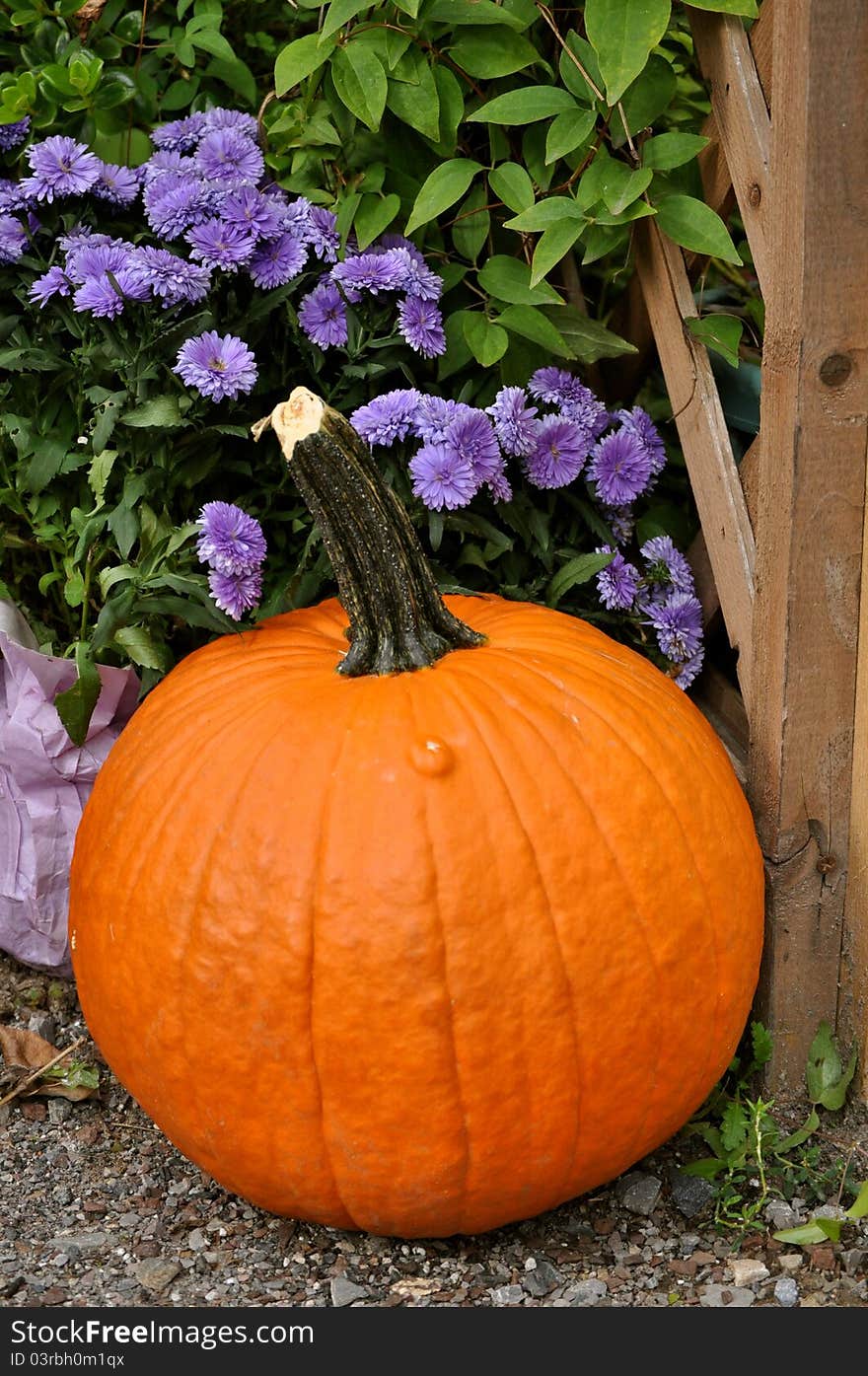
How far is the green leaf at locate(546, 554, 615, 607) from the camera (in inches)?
79.9

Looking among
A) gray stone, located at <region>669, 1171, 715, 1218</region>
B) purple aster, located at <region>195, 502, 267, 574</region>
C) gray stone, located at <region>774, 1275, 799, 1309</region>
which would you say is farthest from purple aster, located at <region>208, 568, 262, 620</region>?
gray stone, located at <region>774, 1275, 799, 1309</region>

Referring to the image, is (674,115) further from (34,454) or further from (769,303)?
(34,454)

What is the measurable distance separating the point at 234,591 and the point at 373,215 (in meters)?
0.61

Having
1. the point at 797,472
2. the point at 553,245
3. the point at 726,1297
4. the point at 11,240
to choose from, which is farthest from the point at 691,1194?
the point at 11,240

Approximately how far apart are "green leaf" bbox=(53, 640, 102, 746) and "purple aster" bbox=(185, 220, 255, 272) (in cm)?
57

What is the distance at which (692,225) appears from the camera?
1.82 meters

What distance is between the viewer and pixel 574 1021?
4.97 feet

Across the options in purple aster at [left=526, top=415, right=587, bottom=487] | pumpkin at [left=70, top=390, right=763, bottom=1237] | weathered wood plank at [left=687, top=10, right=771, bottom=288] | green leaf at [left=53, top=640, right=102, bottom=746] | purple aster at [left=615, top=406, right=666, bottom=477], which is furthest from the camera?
purple aster at [left=615, top=406, right=666, bottom=477]

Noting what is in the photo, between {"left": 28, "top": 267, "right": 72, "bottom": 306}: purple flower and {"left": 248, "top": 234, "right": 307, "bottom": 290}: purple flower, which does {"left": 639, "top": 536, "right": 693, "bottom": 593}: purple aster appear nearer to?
{"left": 248, "top": 234, "right": 307, "bottom": 290}: purple flower

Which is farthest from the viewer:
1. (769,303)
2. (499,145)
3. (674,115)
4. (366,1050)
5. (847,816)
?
(674,115)

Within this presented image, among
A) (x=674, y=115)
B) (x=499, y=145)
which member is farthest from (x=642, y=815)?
(x=674, y=115)

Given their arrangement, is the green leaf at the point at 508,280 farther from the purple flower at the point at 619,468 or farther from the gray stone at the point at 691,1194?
the gray stone at the point at 691,1194

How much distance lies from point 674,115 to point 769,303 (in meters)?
0.64

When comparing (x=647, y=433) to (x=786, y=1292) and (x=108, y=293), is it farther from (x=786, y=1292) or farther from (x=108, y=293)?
(x=786, y=1292)
